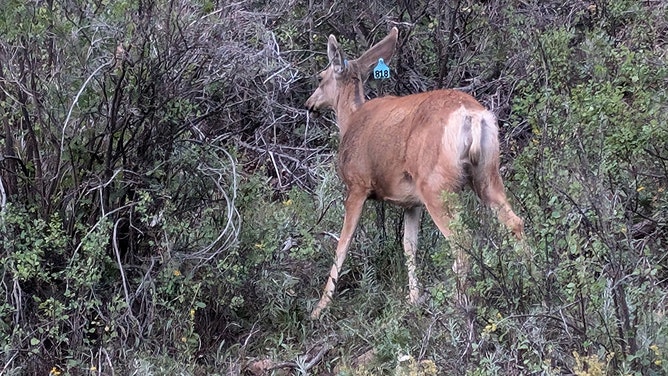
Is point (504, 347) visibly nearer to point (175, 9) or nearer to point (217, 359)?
point (217, 359)

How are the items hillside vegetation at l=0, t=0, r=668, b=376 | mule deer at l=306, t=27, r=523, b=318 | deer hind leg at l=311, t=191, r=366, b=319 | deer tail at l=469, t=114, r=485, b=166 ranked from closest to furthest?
hillside vegetation at l=0, t=0, r=668, b=376 < deer tail at l=469, t=114, r=485, b=166 < mule deer at l=306, t=27, r=523, b=318 < deer hind leg at l=311, t=191, r=366, b=319

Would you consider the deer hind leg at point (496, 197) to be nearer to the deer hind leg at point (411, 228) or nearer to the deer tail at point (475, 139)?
the deer tail at point (475, 139)

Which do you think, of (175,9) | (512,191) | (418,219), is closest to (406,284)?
(418,219)

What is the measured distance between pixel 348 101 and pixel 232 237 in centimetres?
214

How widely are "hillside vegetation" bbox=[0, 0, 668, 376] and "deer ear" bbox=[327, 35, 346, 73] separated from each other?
0.70 metres

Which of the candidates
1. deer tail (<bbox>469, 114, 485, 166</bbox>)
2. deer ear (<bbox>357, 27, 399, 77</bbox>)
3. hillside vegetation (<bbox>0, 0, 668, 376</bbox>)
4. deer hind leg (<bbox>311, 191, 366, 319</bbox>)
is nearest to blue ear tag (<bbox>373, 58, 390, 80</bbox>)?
deer ear (<bbox>357, 27, 399, 77</bbox>)

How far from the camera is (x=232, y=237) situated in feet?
24.1

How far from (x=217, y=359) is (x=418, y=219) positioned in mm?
2006

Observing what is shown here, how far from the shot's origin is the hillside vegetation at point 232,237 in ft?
18.3

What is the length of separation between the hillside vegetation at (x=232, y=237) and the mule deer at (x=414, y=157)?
237mm

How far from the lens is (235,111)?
1019 cm

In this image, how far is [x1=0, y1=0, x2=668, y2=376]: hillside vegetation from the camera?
5.58 m

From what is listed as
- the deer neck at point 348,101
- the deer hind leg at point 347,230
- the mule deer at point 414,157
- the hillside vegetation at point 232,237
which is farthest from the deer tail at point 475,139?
the deer neck at point 348,101

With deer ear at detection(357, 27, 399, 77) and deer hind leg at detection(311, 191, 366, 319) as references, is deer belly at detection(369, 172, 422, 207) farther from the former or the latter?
deer ear at detection(357, 27, 399, 77)
